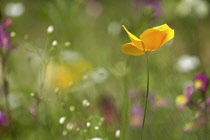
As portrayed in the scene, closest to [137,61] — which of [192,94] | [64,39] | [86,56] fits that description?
[86,56]

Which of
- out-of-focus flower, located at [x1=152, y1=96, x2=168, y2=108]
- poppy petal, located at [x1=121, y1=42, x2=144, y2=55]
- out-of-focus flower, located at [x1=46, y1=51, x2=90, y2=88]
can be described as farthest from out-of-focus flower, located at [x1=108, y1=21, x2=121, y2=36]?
poppy petal, located at [x1=121, y1=42, x2=144, y2=55]

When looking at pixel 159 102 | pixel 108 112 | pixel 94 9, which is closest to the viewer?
pixel 108 112

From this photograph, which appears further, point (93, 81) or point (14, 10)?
point (14, 10)

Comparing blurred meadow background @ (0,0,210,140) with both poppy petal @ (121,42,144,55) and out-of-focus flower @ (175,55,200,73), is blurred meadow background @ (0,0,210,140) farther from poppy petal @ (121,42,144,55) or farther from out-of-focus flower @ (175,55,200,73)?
poppy petal @ (121,42,144,55)

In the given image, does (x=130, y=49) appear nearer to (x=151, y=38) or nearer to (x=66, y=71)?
(x=151, y=38)

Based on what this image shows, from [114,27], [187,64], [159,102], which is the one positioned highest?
[114,27]

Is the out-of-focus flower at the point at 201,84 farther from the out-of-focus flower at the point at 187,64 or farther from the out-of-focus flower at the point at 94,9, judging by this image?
the out-of-focus flower at the point at 94,9

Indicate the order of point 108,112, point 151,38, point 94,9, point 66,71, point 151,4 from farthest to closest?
point 94,9
point 151,4
point 66,71
point 108,112
point 151,38

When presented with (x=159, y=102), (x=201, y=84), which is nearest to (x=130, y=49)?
(x=201, y=84)
